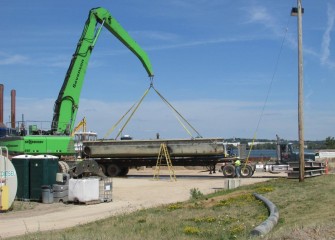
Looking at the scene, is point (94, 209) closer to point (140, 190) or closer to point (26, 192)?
point (26, 192)

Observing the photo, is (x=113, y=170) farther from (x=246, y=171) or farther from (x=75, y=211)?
(x=75, y=211)

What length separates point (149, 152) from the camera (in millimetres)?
35688

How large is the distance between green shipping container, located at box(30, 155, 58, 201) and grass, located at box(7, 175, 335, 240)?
20.9 ft

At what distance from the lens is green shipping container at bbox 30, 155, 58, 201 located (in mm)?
21125

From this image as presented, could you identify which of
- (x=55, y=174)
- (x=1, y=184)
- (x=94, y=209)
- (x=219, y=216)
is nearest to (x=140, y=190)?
(x=55, y=174)

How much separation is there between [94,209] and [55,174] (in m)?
3.63

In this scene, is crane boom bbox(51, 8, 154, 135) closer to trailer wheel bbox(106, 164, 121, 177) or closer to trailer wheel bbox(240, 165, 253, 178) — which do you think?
trailer wheel bbox(106, 164, 121, 177)

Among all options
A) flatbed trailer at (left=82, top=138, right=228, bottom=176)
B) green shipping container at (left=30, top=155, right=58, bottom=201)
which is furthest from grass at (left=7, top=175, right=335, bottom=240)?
flatbed trailer at (left=82, top=138, right=228, bottom=176)

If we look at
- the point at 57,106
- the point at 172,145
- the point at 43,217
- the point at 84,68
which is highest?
the point at 84,68

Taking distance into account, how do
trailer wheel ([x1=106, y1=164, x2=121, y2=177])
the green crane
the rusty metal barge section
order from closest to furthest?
1. the green crane
2. the rusty metal barge section
3. trailer wheel ([x1=106, y1=164, x2=121, y2=177])

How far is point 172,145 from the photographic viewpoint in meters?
35.1

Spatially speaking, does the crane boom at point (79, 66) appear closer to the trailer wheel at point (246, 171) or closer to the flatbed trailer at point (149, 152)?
the flatbed trailer at point (149, 152)

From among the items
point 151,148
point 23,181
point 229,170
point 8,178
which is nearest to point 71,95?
point 151,148

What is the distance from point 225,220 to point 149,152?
2258 cm
